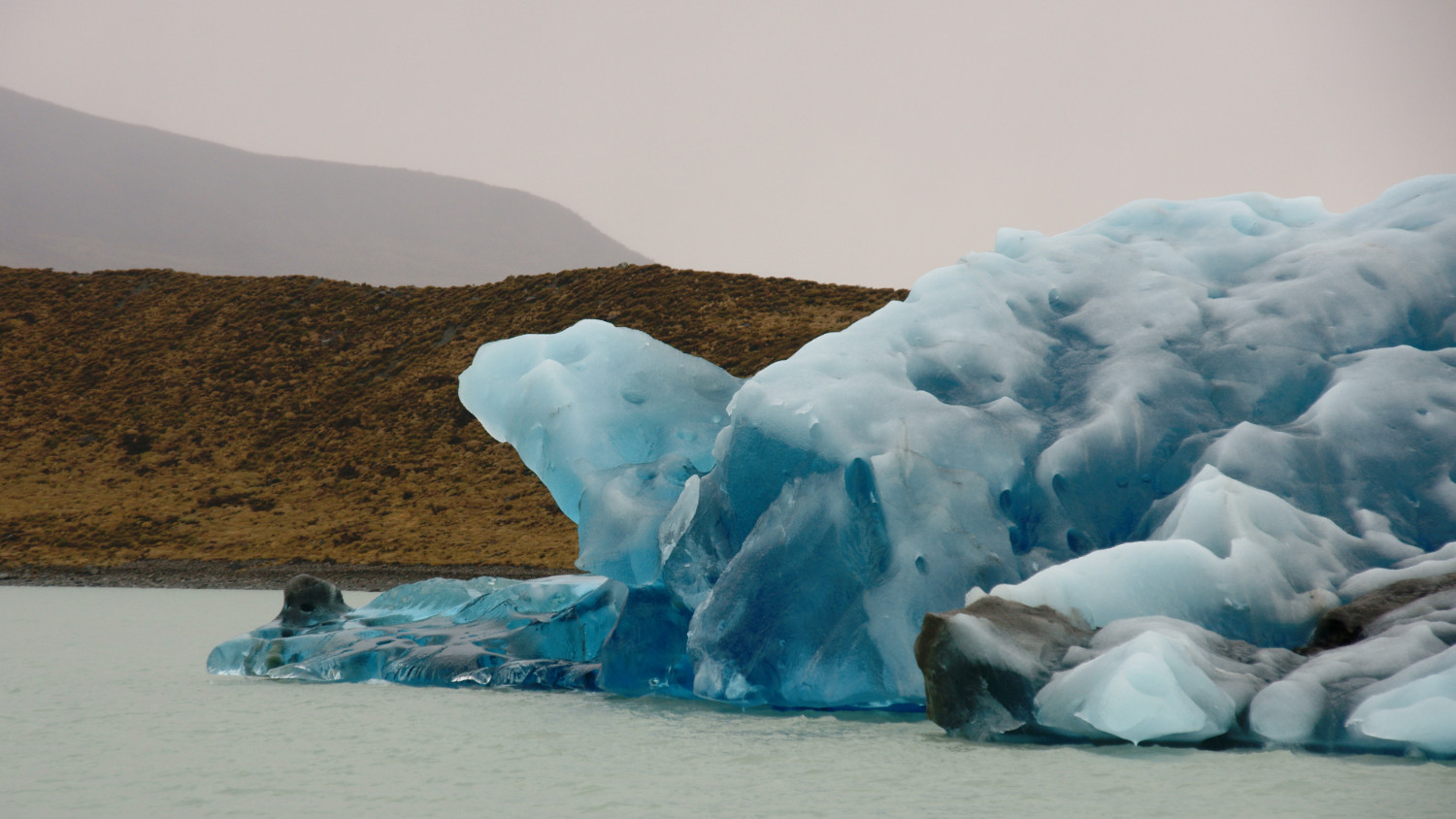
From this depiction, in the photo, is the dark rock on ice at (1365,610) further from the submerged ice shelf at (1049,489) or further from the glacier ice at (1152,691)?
the glacier ice at (1152,691)

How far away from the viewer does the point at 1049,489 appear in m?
8.12

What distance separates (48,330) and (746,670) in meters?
43.1

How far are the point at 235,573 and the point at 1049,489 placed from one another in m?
24.6

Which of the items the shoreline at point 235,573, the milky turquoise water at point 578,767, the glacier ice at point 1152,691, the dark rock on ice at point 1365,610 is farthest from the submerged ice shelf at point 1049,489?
the shoreline at point 235,573

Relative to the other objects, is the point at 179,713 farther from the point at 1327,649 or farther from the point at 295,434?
the point at 295,434

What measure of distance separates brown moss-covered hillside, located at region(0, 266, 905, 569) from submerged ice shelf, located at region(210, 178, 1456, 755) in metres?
18.9

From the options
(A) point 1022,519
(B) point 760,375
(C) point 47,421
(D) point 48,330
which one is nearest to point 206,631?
(B) point 760,375

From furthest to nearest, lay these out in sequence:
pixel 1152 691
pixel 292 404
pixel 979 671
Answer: pixel 292 404 < pixel 979 671 < pixel 1152 691

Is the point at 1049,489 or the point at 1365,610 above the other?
the point at 1049,489

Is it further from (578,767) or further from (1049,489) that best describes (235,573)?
(578,767)

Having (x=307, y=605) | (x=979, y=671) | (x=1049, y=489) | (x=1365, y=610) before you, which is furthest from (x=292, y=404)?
(x=1365, y=610)

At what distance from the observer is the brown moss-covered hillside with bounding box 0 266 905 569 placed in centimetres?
3119

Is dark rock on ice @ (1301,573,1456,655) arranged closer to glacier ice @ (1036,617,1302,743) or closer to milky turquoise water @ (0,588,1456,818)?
glacier ice @ (1036,617,1302,743)

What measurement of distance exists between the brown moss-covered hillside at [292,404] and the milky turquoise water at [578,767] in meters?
21.0
